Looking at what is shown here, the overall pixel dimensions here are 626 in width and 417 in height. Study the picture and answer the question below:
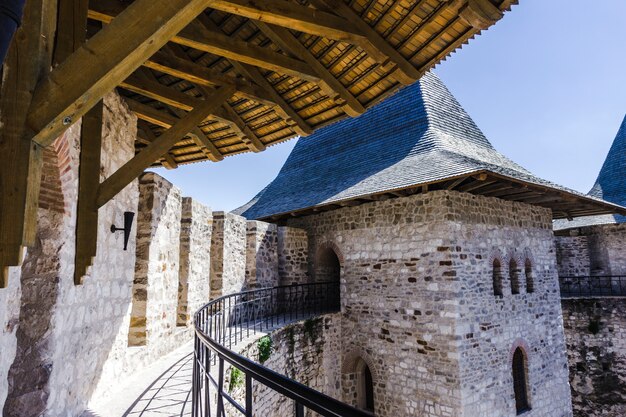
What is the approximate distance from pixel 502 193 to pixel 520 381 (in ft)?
14.5

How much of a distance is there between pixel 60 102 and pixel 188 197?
626 cm

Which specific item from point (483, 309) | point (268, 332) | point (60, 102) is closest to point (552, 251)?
point (483, 309)

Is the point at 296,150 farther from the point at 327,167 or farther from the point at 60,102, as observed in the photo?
the point at 60,102

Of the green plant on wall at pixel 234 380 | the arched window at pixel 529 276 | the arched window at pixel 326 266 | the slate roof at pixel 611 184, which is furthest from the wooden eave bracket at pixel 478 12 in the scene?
the slate roof at pixel 611 184

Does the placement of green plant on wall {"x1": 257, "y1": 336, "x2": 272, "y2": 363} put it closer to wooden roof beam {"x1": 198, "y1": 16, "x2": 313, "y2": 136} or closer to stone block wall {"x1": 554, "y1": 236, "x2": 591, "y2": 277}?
wooden roof beam {"x1": 198, "y1": 16, "x2": 313, "y2": 136}

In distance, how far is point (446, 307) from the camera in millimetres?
7824

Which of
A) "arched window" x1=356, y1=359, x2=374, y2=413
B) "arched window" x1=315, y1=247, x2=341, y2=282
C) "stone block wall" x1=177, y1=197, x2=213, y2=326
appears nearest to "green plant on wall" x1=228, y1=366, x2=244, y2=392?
"stone block wall" x1=177, y1=197, x2=213, y2=326

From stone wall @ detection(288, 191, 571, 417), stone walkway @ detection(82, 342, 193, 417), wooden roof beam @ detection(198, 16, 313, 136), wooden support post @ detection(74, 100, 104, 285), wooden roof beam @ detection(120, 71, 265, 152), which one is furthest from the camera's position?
stone wall @ detection(288, 191, 571, 417)

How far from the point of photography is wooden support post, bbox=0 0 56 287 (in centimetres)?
162

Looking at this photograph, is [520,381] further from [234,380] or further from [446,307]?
[234,380]

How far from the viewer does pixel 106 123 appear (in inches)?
147

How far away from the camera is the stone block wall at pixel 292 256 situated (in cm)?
1078

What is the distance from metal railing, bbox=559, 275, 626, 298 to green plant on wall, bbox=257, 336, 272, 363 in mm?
13285

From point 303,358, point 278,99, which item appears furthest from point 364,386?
point 278,99
